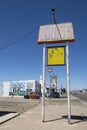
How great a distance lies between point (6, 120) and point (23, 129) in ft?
10.0

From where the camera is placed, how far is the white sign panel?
1535 cm

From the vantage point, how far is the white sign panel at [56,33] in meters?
15.3

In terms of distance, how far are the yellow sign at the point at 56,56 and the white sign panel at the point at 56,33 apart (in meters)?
0.49

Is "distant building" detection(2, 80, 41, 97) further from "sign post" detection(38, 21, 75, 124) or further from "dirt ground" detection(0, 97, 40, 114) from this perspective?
"sign post" detection(38, 21, 75, 124)

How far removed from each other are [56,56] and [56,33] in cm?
142

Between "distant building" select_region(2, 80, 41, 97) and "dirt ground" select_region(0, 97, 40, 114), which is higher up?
"distant building" select_region(2, 80, 41, 97)

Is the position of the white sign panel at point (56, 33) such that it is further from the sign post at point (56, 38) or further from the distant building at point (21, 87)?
the distant building at point (21, 87)

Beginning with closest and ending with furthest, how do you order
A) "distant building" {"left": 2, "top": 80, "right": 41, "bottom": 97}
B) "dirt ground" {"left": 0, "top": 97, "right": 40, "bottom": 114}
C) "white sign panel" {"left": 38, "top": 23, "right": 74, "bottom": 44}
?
"white sign panel" {"left": 38, "top": 23, "right": 74, "bottom": 44}, "dirt ground" {"left": 0, "top": 97, "right": 40, "bottom": 114}, "distant building" {"left": 2, "top": 80, "right": 41, "bottom": 97}

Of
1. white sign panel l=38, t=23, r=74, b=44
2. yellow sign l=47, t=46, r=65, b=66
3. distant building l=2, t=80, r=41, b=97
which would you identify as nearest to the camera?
white sign panel l=38, t=23, r=74, b=44

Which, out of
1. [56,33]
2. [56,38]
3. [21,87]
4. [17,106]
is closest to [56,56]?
[56,38]

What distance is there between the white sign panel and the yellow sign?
49 centimetres

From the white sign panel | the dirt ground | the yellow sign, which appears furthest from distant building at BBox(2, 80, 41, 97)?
the yellow sign

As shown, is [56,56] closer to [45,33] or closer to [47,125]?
[45,33]

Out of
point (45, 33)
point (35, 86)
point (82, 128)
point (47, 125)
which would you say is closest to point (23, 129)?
point (47, 125)
